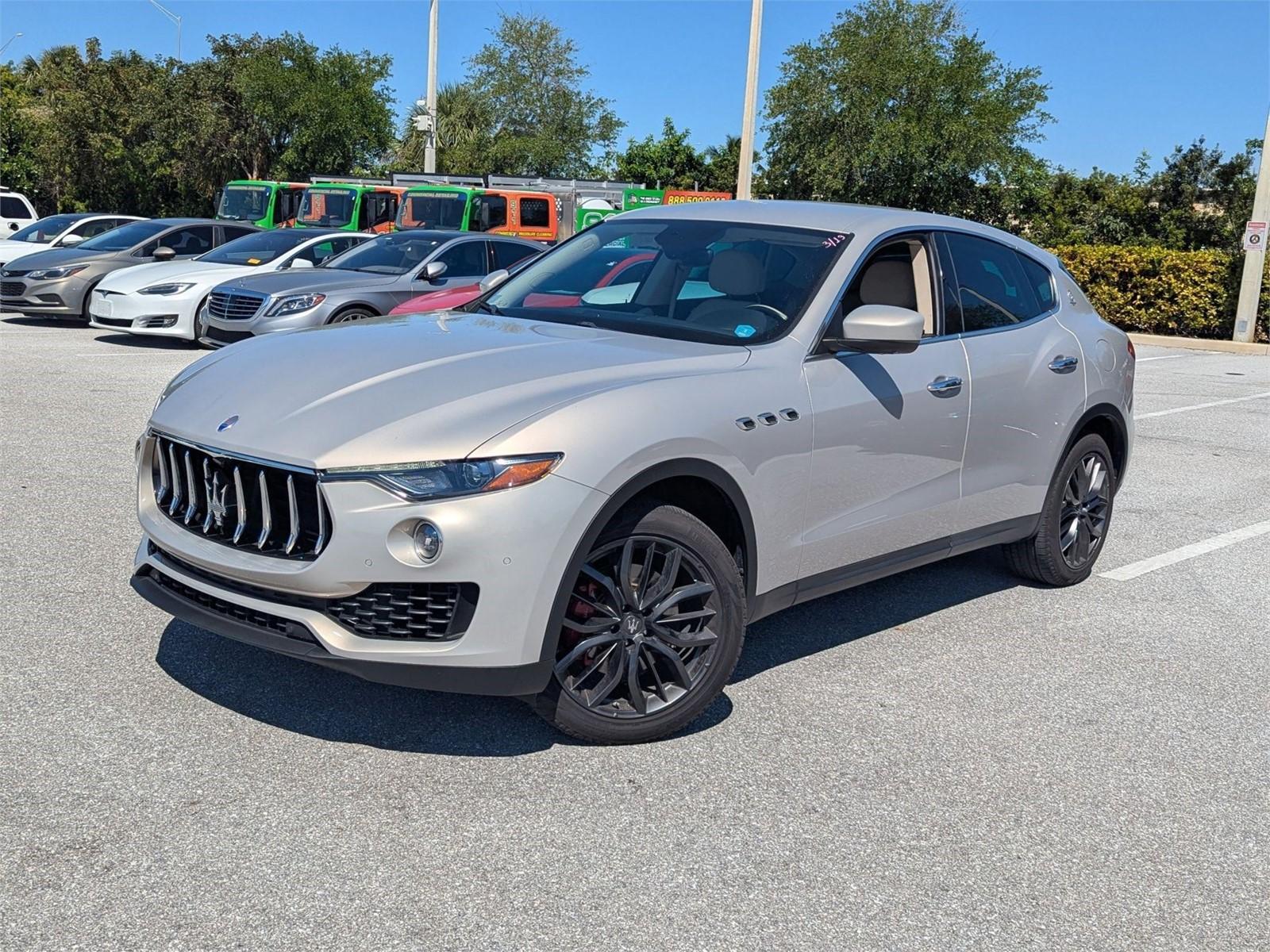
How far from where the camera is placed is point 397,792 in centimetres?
371

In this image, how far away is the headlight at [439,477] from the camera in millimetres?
3615

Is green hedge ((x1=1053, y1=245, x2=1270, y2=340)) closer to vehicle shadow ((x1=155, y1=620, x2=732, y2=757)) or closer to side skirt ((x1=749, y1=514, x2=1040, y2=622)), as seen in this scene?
side skirt ((x1=749, y1=514, x2=1040, y2=622))

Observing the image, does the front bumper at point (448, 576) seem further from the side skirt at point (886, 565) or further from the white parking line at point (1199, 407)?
the white parking line at point (1199, 407)

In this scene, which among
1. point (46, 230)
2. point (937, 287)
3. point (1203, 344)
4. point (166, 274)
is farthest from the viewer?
point (1203, 344)

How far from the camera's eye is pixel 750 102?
85.4 ft

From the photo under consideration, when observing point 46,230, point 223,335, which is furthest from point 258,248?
point 46,230

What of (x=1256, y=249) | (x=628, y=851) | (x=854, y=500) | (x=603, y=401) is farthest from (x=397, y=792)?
(x=1256, y=249)

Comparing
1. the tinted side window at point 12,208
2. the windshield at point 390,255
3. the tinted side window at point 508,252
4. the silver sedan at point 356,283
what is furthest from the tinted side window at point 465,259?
the tinted side window at point 12,208

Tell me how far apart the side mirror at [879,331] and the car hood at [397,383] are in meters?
0.38

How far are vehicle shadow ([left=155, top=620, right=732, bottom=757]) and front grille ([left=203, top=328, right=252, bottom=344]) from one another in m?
9.57

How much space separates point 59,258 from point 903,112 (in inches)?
895

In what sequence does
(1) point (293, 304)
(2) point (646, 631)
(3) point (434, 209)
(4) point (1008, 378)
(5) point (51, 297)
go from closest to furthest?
(2) point (646, 631)
(4) point (1008, 378)
(1) point (293, 304)
(5) point (51, 297)
(3) point (434, 209)

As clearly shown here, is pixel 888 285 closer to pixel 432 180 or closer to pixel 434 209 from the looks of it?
pixel 434 209

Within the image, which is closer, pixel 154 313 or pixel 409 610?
pixel 409 610
